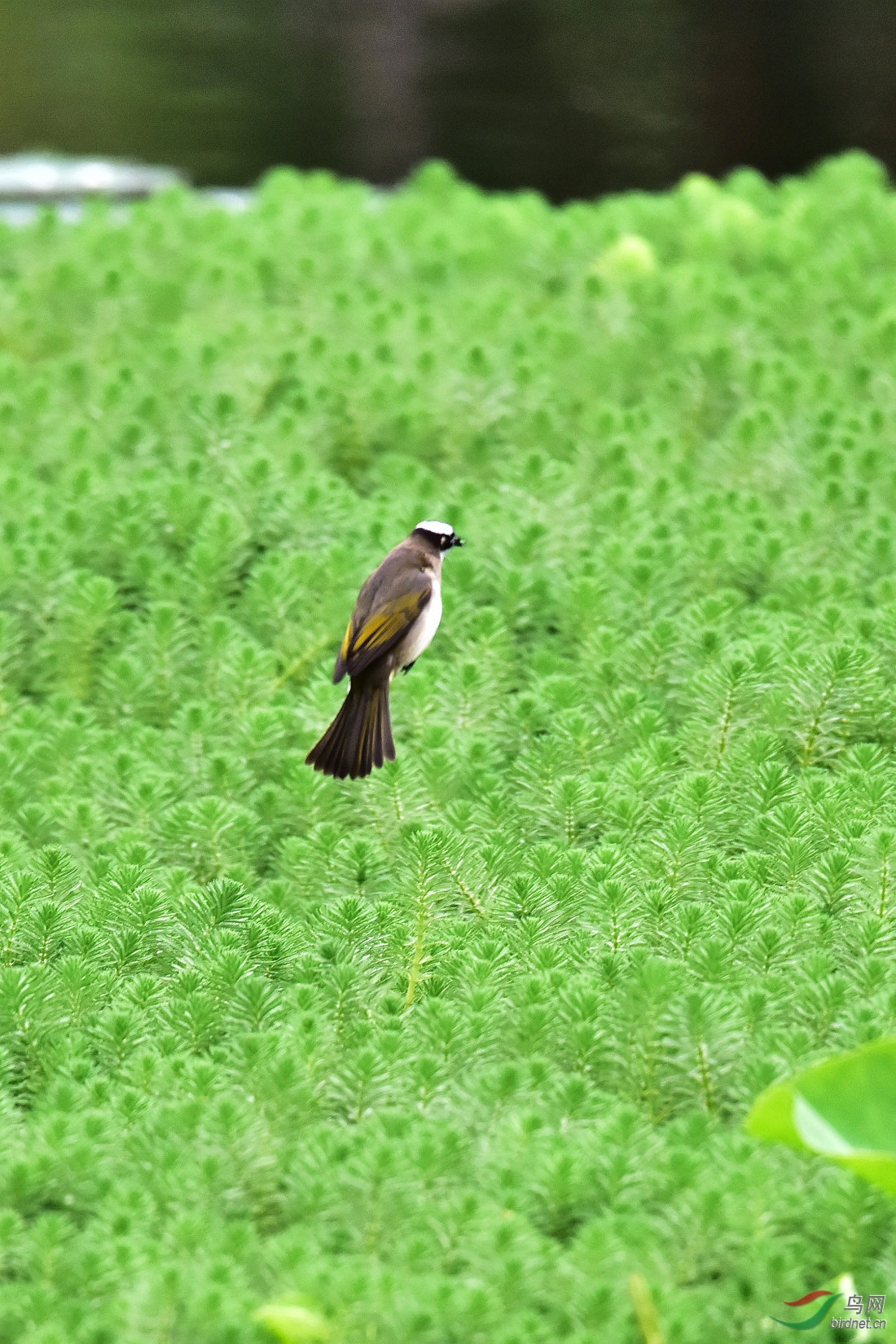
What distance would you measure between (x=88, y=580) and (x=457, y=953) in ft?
3.21

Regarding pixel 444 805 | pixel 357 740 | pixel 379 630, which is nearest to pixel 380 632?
pixel 379 630

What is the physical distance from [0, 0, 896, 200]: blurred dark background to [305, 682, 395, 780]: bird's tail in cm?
557

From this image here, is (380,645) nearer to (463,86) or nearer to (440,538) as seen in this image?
(440,538)

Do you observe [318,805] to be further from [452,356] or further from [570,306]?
[570,306]

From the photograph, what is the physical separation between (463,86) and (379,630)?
7378 mm

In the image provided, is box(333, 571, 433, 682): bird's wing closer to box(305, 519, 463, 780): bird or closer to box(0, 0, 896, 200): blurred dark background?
box(305, 519, 463, 780): bird

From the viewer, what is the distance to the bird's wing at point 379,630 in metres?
1.82

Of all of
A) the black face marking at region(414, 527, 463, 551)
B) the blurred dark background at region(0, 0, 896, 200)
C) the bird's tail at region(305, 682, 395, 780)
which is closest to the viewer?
the bird's tail at region(305, 682, 395, 780)

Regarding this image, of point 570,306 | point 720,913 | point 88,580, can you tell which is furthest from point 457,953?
point 570,306
